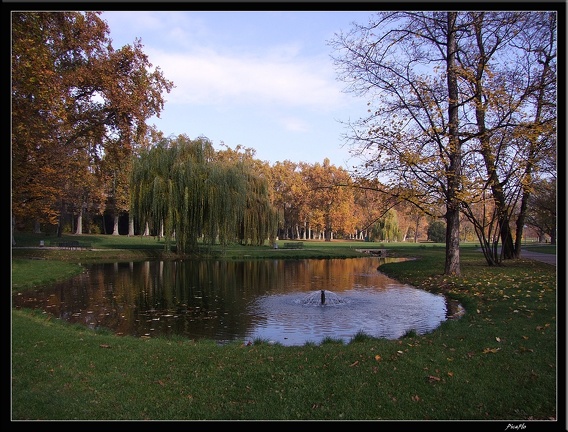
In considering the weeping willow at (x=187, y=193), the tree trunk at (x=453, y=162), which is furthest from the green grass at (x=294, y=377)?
the weeping willow at (x=187, y=193)

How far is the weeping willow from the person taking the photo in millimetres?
22297

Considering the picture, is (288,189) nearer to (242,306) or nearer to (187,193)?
(187,193)

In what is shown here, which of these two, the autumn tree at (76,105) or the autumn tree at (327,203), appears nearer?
the autumn tree at (76,105)

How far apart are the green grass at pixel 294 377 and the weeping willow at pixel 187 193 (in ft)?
48.8

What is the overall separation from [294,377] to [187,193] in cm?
1824

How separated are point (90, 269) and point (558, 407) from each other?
830 inches

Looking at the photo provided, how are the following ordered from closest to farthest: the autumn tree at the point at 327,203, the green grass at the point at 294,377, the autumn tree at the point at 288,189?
the green grass at the point at 294,377 < the autumn tree at the point at 327,203 < the autumn tree at the point at 288,189

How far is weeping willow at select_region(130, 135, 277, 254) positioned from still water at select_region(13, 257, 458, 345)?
4.47 meters

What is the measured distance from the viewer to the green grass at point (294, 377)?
420 cm

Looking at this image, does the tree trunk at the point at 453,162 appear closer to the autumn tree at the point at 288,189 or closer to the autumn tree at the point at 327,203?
the autumn tree at the point at 327,203

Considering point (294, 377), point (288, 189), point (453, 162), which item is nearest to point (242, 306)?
point (294, 377)

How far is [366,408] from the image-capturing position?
423 cm

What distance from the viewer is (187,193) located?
2227cm
